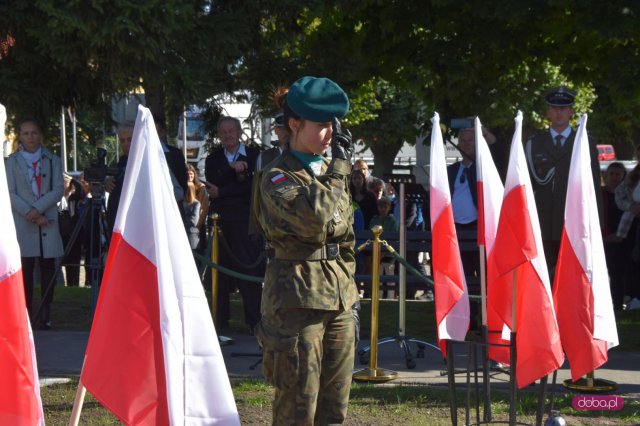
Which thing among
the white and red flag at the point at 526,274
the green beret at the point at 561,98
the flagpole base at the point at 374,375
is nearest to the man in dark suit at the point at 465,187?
the green beret at the point at 561,98

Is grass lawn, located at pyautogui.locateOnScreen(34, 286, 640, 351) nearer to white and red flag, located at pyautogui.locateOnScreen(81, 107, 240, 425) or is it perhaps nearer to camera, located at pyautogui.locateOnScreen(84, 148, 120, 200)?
camera, located at pyautogui.locateOnScreen(84, 148, 120, 200)

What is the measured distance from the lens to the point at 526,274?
18.7 ft

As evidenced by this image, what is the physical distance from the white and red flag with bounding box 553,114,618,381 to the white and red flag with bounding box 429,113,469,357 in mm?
825

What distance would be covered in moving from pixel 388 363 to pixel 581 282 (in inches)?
103

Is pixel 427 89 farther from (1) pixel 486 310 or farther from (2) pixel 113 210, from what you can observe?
(1) pixel 486 310

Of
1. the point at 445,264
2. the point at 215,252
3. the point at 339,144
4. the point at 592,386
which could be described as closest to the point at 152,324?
the point at 339,144

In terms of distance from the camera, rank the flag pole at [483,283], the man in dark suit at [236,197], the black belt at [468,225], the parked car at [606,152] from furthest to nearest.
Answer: the parked car at [606,152] < the man in dark suit at [236,197] < the black belt at [468,225] < the flag pole at [483,283]

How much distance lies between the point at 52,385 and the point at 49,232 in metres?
2.82

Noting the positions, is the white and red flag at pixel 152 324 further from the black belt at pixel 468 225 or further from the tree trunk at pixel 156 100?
the tree trunk at pixel 156 100

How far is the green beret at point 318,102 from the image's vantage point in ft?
15.4

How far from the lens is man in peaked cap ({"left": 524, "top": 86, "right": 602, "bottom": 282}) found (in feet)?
26.6

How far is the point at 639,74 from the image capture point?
1169 cm

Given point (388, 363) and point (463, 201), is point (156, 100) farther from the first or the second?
point (388, 363)

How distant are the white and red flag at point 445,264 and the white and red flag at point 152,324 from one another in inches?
76.5
